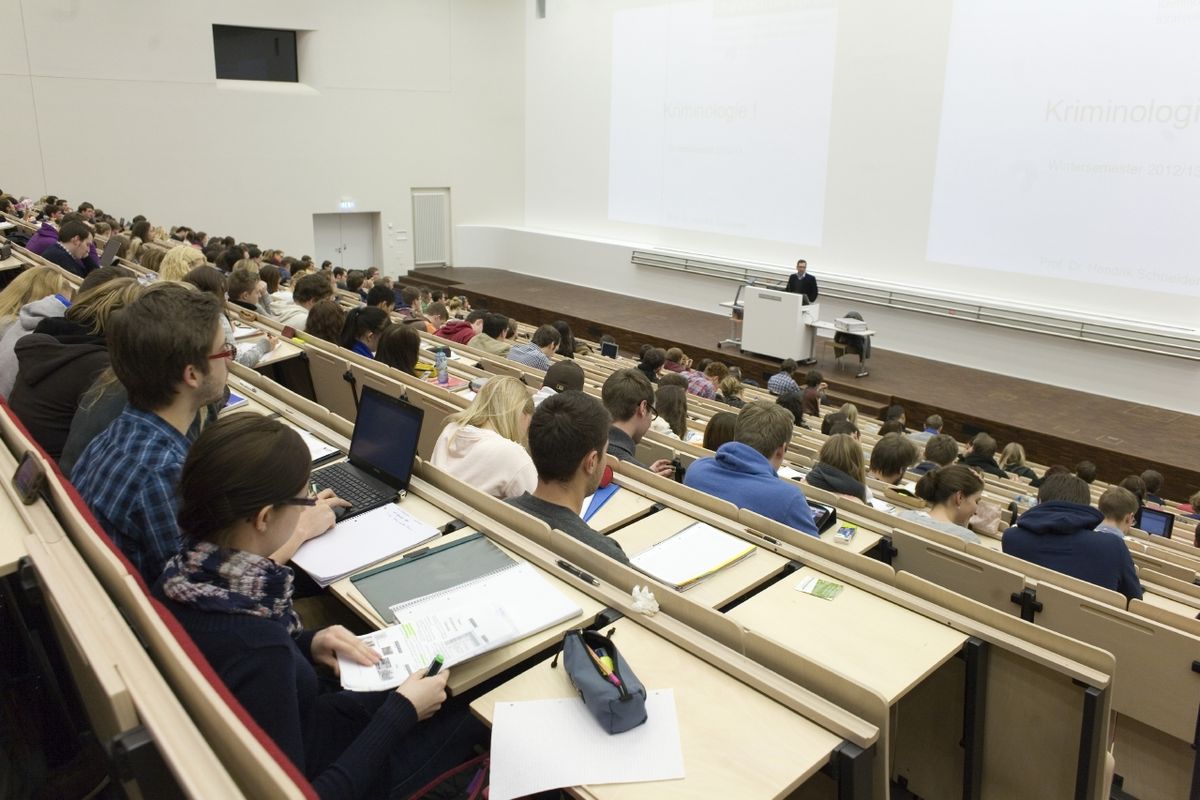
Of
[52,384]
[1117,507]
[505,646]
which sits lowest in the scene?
[1117,507]

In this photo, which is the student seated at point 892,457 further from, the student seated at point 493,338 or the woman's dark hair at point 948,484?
the student seated at point 493,338

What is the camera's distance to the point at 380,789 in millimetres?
1806

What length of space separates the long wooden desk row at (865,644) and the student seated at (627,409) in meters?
1.13

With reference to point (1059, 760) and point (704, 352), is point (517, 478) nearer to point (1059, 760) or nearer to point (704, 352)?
point (1059, 760)

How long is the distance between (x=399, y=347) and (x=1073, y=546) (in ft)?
11.5

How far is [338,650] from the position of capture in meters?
1.91

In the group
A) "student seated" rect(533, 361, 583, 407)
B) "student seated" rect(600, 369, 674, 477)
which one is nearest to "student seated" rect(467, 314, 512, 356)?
"student seated" rect(533, 361, 583, 407)

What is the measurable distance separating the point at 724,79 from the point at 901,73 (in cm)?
291

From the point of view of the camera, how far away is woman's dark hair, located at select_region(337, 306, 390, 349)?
5.38 meters

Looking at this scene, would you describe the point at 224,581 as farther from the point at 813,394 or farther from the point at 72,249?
the point at 813,394

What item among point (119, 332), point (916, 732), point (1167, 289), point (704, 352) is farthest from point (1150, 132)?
point (119, 332)

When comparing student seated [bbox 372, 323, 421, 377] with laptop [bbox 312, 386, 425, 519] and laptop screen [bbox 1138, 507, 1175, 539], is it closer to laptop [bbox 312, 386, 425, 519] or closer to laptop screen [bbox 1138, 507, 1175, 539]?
laptop [bbox 312, 386, 425, 519]

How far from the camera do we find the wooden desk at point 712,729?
1.60 m

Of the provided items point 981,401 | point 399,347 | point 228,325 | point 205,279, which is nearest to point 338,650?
point 228,325
